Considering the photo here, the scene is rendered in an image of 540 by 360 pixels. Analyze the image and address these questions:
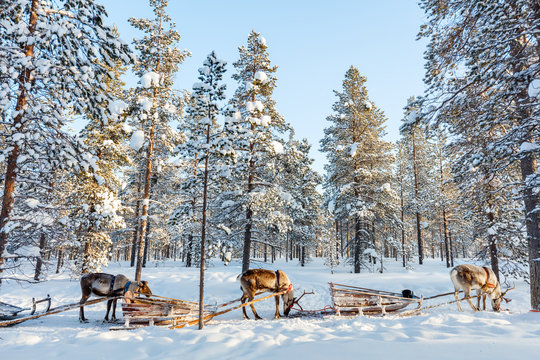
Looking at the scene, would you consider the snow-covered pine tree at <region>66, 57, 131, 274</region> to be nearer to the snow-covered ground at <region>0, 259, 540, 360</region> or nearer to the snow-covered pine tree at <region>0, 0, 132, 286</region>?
the snow-covered ground at <region>0, 259, 540, 360</region>

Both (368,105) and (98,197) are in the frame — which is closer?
(98,197)

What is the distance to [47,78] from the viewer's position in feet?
22.5

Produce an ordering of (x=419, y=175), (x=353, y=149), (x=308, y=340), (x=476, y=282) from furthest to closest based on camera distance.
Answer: (x=419, y=175) < (x=353, y=149) < (x=476, y=282) < (x=308, y=340)

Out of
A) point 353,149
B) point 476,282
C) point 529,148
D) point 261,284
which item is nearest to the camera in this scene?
point 529,148

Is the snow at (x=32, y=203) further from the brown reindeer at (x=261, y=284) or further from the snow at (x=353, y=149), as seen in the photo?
the snow at (x=353, y=149)

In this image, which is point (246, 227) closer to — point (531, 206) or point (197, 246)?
point (531, 206)

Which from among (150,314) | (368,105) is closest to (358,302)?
(150,314)

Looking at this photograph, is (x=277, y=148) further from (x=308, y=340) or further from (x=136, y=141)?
(x=308, y=340)

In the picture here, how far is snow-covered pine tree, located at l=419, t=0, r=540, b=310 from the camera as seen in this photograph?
21.6 ft

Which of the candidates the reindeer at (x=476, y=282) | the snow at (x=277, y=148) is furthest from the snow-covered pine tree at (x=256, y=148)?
the reindeer at (x=476, y=282)

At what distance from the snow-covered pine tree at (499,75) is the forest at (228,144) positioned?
5cm

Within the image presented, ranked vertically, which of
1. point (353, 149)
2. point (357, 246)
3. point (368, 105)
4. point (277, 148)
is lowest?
point (357, 246)

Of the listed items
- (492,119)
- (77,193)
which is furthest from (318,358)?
(77,193)

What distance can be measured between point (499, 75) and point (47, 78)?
11409mm
